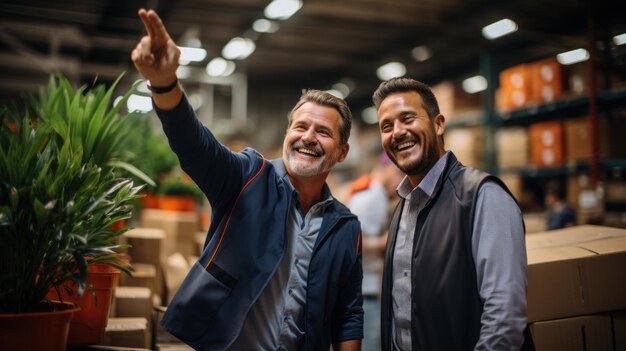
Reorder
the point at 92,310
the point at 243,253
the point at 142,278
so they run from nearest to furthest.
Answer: the point at 243,253
the point at 92,310
the point at 142,278

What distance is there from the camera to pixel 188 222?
378 centimetres

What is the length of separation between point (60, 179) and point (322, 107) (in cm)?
96

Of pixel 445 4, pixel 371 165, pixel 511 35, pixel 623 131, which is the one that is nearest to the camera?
pixel 623 131

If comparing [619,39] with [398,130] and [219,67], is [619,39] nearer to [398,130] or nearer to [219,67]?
[398,130]

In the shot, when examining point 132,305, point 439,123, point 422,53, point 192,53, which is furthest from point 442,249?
point 422,53

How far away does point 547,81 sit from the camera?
500cm

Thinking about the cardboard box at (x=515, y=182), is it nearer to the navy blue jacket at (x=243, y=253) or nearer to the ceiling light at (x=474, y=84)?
the navy blue jacket at (x=243, y=253)

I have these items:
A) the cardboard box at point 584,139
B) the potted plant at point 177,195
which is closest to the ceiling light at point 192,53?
the potted plant at point 177,195

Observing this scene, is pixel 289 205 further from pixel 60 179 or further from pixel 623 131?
pixel 623 131

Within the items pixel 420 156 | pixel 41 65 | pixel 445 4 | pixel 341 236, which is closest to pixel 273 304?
pixel 341 236

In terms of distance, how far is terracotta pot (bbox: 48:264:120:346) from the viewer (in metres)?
1.74

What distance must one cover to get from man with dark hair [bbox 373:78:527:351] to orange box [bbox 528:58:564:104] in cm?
382

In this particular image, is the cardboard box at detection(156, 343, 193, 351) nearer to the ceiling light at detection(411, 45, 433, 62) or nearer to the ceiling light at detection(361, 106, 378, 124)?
the ceiling light at detection(411, 45, 433, 62)

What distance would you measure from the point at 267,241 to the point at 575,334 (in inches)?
46.5
